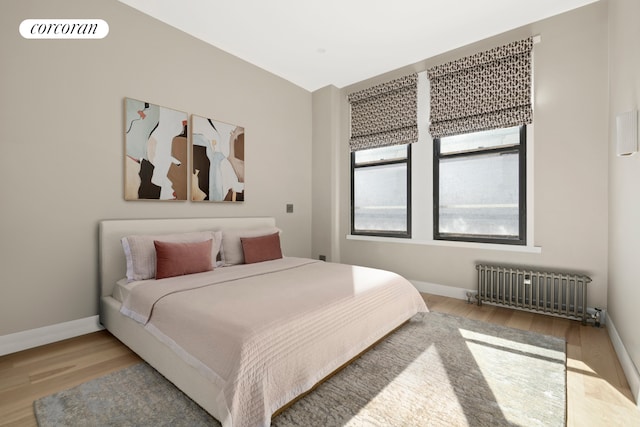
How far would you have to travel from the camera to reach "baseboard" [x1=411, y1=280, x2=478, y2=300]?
355 centimetres

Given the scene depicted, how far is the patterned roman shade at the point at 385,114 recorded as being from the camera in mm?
3942

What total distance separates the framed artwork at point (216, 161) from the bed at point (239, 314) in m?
0.40

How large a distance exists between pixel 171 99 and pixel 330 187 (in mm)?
2372

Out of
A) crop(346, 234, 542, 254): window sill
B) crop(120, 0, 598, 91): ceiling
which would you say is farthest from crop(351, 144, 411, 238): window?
crop(120, 0, 598, 91): ceiling

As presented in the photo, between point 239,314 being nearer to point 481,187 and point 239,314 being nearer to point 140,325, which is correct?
point 140,325

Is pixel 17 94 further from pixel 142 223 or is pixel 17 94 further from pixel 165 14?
pixel 165 14

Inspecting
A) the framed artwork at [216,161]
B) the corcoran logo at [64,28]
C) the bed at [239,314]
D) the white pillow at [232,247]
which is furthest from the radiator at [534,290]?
the corcoran logo at [64,28]

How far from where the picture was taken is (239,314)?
1664 millimetres

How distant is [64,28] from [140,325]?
2.49 metres

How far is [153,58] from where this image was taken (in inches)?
117

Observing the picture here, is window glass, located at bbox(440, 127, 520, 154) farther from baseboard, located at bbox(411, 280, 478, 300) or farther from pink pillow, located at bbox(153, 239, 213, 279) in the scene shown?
pink pillow, located at bbox(153, 239, 213, 279)

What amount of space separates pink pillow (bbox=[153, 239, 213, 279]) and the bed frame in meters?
0.39

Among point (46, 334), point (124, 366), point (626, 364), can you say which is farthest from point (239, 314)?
point (626, 364)

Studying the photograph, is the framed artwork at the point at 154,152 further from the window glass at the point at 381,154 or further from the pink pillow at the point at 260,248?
the window glass at the point at 381,154
